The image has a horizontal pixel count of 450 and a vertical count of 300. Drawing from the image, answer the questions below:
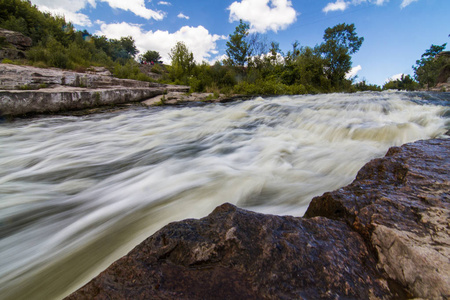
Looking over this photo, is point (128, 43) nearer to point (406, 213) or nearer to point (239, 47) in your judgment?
point (239, 47)

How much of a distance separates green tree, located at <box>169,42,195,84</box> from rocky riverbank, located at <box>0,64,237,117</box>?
6.23m

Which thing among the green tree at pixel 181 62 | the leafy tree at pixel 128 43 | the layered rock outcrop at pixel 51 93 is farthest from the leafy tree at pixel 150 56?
the layered rock outcrop at pixel 51 93

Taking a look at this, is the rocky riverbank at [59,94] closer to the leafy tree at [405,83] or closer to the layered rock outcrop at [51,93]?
the layered rock outcrop at [51,93]

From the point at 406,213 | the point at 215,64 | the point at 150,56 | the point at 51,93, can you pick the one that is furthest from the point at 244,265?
the point at 150,56

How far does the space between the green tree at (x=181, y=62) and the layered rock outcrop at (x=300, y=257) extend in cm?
1550

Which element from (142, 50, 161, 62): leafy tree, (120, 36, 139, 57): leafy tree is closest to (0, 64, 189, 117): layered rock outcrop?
(142, 50, 161, 62): leafy tree

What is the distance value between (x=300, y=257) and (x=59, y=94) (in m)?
7.63

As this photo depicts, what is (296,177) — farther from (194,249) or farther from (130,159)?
(130,159)

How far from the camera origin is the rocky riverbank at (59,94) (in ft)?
17.7

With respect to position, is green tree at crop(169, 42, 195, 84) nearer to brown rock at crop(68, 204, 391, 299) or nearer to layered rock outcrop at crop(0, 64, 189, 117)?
layered rock outcrop at crop(0, 64, 189, 117)

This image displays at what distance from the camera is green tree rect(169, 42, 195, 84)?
15.2 metres

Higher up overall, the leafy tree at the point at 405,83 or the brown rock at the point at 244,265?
the leafy tree at the point at 405,83

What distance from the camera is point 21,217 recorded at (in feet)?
5.68

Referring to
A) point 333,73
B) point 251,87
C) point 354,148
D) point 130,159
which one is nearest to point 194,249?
point 130,159
